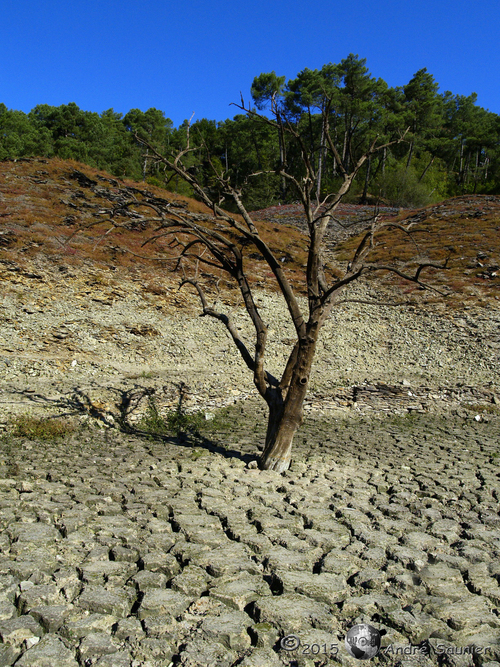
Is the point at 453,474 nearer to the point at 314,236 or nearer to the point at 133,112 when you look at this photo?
the point at 314,236

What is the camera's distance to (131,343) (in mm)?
14547

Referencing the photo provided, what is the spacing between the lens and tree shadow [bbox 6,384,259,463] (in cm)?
835

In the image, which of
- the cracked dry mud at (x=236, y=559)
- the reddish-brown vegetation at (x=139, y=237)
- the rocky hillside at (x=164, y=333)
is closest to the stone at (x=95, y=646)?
the cracked dry mud at (x=236, y=559)

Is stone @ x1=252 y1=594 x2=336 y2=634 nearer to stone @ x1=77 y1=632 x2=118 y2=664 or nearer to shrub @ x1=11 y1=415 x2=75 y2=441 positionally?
stone @ x1=77 y1=632 x2=118 y2=664

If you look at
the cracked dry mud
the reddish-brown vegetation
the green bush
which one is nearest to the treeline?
the green bush

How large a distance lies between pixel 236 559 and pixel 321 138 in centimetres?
4973

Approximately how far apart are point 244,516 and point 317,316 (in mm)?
2954

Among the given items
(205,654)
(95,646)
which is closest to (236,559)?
(205,654)

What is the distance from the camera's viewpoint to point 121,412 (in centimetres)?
984

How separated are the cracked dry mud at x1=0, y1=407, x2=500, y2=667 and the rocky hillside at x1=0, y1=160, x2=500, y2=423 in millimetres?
2992

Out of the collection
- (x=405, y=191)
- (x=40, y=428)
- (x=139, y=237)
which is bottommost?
(x=40, y=428)

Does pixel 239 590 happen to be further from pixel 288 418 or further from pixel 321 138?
pixel 321 138

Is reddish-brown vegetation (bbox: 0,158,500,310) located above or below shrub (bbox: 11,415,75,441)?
above

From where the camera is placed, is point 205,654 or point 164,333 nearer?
point 205,654
